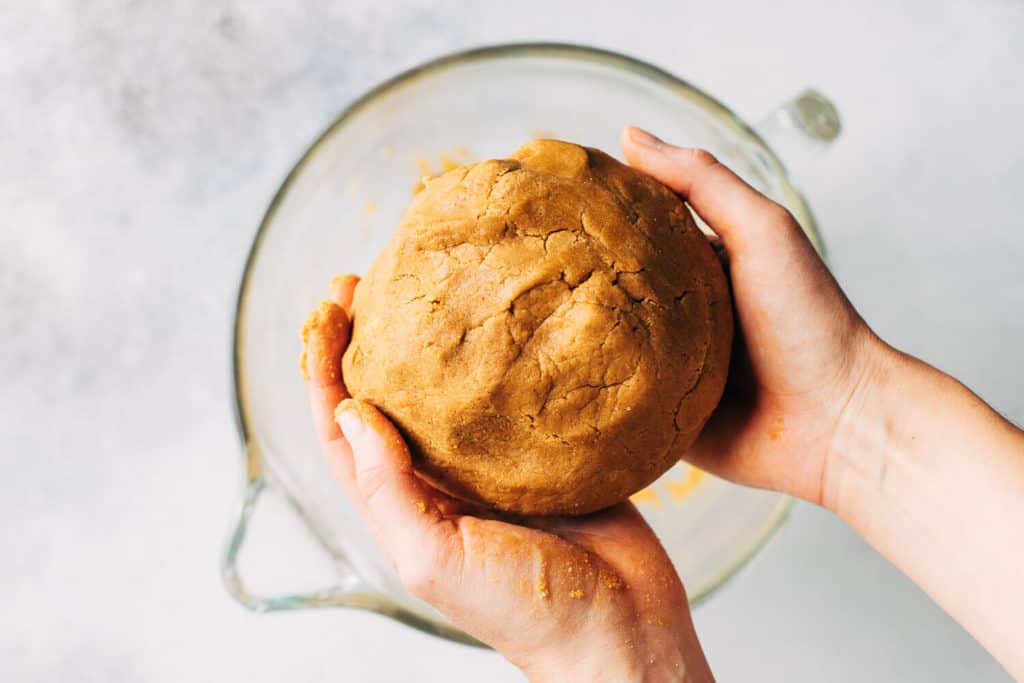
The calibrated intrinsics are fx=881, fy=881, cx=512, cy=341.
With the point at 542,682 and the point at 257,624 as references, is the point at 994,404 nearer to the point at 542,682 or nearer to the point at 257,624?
the point at 542,682

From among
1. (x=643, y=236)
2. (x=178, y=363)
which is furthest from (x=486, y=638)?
(x=178, y=363)

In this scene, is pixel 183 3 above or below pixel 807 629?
above

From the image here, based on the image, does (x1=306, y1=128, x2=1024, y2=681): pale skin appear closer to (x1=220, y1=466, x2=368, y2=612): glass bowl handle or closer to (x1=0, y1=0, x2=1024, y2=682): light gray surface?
(x1=220, y1=466, x2=368, y2=612): glass bowl handle

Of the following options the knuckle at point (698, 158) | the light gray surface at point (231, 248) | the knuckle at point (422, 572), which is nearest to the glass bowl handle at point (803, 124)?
the light gray surface at point (231, 248)

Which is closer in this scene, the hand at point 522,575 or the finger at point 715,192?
the hand at point 522,575

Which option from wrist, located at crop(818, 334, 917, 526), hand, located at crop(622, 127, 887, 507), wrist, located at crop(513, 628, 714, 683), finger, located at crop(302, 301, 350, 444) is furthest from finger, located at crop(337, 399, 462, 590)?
wrist, located at crop(818, 334, 917, 526)

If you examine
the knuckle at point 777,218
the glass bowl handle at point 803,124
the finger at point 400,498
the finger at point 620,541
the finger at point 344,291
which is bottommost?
the finger at point 620,541

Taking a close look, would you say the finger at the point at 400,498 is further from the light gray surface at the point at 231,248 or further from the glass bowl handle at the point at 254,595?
the light gray surface at the point at 231,248
